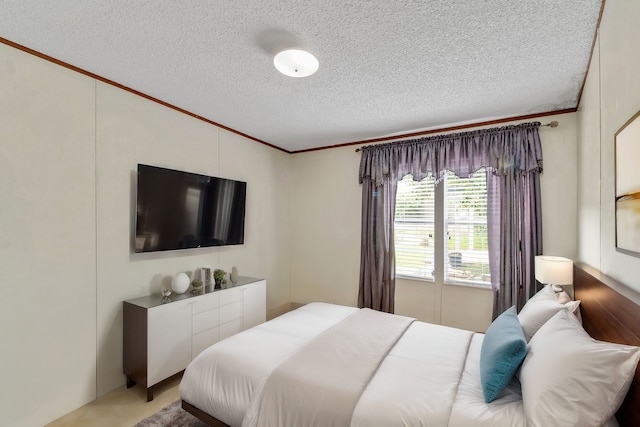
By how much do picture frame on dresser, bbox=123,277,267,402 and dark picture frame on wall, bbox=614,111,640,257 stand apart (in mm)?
2859

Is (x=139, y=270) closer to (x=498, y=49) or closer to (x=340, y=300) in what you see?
(x=340, y=300)

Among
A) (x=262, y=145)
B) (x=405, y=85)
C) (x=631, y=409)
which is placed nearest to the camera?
(x=631, y=409)

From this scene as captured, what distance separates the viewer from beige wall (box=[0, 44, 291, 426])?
1.87 metres

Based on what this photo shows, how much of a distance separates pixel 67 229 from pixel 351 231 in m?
2.99

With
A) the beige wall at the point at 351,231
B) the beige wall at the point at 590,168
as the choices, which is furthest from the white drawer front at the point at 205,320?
the beige wall at the point at 590,168

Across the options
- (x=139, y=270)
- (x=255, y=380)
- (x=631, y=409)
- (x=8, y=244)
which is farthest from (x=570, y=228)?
(x=8, y=244)

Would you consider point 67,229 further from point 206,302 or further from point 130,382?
point 130,382

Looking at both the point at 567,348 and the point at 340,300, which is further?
the point at 340,300

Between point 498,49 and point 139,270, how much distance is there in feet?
10.8

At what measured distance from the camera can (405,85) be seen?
2.37 m

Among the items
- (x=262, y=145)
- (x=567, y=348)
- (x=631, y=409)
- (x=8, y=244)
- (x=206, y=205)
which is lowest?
(x=631, y=409)

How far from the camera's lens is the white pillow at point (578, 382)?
106 cm

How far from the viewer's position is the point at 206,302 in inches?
106

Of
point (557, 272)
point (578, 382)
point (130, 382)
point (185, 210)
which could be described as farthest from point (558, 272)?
point (130, 382)
